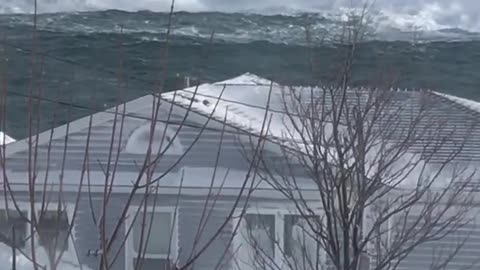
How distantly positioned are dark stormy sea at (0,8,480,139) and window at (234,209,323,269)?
375 cm

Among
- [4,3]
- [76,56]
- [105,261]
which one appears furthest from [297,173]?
[4,3]

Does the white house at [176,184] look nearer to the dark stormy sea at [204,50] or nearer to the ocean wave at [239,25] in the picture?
the dark stormy sea at [204,50]

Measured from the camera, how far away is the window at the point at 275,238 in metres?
11.6

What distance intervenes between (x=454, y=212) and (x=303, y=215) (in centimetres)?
149

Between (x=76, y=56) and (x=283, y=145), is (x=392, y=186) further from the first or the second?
(x=76, y=56)

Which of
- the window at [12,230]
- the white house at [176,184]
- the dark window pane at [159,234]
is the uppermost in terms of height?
the window at [12,230]

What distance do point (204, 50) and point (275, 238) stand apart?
637 cm

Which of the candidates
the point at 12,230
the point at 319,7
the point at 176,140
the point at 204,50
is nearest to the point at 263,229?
the point at 176,140

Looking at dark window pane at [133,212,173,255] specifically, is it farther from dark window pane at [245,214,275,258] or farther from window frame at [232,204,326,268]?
dark window pane at [245,214,275,258]

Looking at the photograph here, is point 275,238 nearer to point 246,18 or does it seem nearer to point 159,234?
point 159,234

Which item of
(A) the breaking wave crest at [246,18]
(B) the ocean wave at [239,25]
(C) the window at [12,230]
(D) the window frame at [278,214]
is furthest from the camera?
(A) the breaking wave crest at [246,18]

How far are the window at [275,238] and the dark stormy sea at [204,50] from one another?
3750mm

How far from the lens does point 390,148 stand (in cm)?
1085

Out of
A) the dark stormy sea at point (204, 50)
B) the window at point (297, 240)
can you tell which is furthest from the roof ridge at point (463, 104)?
the window at point (297, 240)
